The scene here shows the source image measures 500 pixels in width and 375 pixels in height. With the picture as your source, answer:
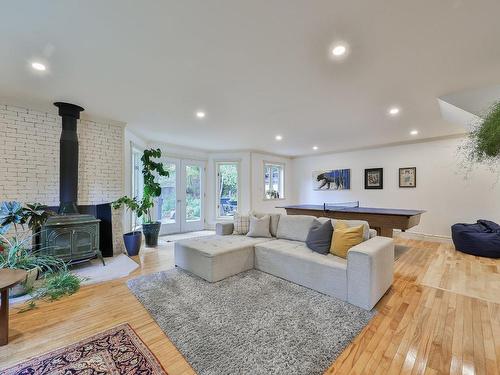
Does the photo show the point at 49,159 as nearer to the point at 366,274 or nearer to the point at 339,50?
the point at 339,50

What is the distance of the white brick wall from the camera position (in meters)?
3.31

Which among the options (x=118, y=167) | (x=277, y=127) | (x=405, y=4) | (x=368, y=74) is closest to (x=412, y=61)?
(x=368, y=74)

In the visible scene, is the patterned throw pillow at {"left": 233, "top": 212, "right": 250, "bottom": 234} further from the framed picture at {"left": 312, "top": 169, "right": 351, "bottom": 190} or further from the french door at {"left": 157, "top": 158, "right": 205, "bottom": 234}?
the framed picture at {"left": 312, "top": 169, "right": 351, "bottom": 190}

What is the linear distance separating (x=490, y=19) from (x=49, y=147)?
17.6 ft

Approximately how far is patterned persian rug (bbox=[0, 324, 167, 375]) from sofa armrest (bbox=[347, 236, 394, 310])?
1904 millimetres

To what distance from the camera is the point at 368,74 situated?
247 centimetres

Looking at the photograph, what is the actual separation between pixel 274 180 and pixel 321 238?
497 cm

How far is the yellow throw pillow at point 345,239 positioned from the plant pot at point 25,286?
3.68 meters

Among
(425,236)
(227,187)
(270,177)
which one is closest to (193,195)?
(227,187)

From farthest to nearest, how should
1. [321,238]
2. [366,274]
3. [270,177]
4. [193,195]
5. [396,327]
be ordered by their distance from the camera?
[270,177], [193,195], [321,238], [366,274], [396,327]

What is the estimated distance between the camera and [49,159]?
360 cm

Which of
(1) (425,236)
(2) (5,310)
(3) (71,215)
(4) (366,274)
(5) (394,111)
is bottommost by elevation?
(1) (425,236)

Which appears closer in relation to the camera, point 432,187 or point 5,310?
point 5,310

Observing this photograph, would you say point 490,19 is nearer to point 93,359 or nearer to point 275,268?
point 275,268
